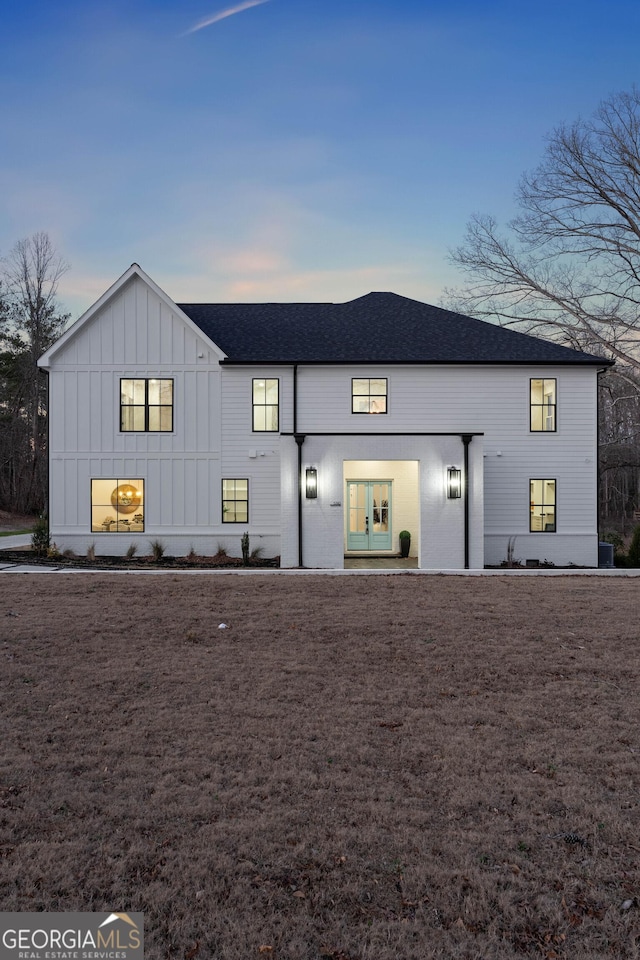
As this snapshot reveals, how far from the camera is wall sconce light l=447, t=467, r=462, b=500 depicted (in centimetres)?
1587

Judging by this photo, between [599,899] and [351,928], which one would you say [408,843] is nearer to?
[351,928]

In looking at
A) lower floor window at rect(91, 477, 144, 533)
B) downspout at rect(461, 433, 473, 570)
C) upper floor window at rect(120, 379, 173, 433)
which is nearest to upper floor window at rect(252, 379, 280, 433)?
upper floor window at rect(120, 379, 173, 433)

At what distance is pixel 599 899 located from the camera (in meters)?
2.95

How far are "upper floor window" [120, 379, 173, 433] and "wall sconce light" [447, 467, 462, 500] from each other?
8.59 metres

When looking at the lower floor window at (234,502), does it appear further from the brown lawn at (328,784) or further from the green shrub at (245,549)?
the brown lawn at (328,784)

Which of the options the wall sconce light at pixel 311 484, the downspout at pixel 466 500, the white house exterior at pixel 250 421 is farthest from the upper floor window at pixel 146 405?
the downspout at pixel 466 500

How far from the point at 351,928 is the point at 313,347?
1710cm

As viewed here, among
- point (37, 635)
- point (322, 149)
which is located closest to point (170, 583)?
point (37, 635)

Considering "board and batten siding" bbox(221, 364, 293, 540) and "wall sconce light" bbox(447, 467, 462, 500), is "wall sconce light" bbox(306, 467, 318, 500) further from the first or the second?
"wall sconce light" bbox(447, 467, 462, 500)

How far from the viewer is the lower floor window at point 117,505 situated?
58.6ft

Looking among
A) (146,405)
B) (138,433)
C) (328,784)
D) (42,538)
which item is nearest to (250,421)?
(146,405)

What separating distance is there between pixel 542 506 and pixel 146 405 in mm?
12795

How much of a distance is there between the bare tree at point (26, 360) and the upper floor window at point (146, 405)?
81.8ft

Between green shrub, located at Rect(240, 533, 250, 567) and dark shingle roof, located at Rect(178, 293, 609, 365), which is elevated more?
dark shingle roof, located at Rect(178, 293, 609, 365)
